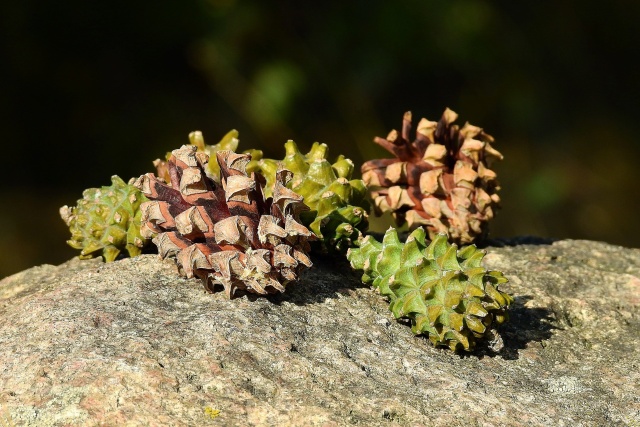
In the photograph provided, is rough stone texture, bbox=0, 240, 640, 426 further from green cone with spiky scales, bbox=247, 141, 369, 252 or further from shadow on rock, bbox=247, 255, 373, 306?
green cone with spiky scales, bbox=247, 141, 369, 252

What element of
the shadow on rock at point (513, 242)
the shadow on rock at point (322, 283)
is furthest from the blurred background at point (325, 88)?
the shadow on rock at point (322, 283)

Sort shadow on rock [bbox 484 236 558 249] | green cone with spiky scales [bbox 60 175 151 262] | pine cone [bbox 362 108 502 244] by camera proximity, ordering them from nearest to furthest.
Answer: green cone with spiky scales [bbox 60 175 151 262] < pine cone [bbox 362 108 502 244] < shadow on rock [bbox 484 236 558 249]

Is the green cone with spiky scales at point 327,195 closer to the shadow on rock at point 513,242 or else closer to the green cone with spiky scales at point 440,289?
the green cone with spiky scales at point 440,289

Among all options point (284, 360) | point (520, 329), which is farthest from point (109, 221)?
point (520, 329)

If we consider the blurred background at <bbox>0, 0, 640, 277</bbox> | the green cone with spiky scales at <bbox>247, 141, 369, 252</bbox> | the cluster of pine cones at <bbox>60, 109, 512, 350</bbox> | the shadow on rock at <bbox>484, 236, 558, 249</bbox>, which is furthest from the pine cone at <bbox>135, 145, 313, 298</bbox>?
the blurred background at <bbox>0, 0, 640, 277</bbox>

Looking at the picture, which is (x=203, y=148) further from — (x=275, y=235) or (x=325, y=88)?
(x=325, y=88)

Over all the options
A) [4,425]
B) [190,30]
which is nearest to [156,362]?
[4,425]
